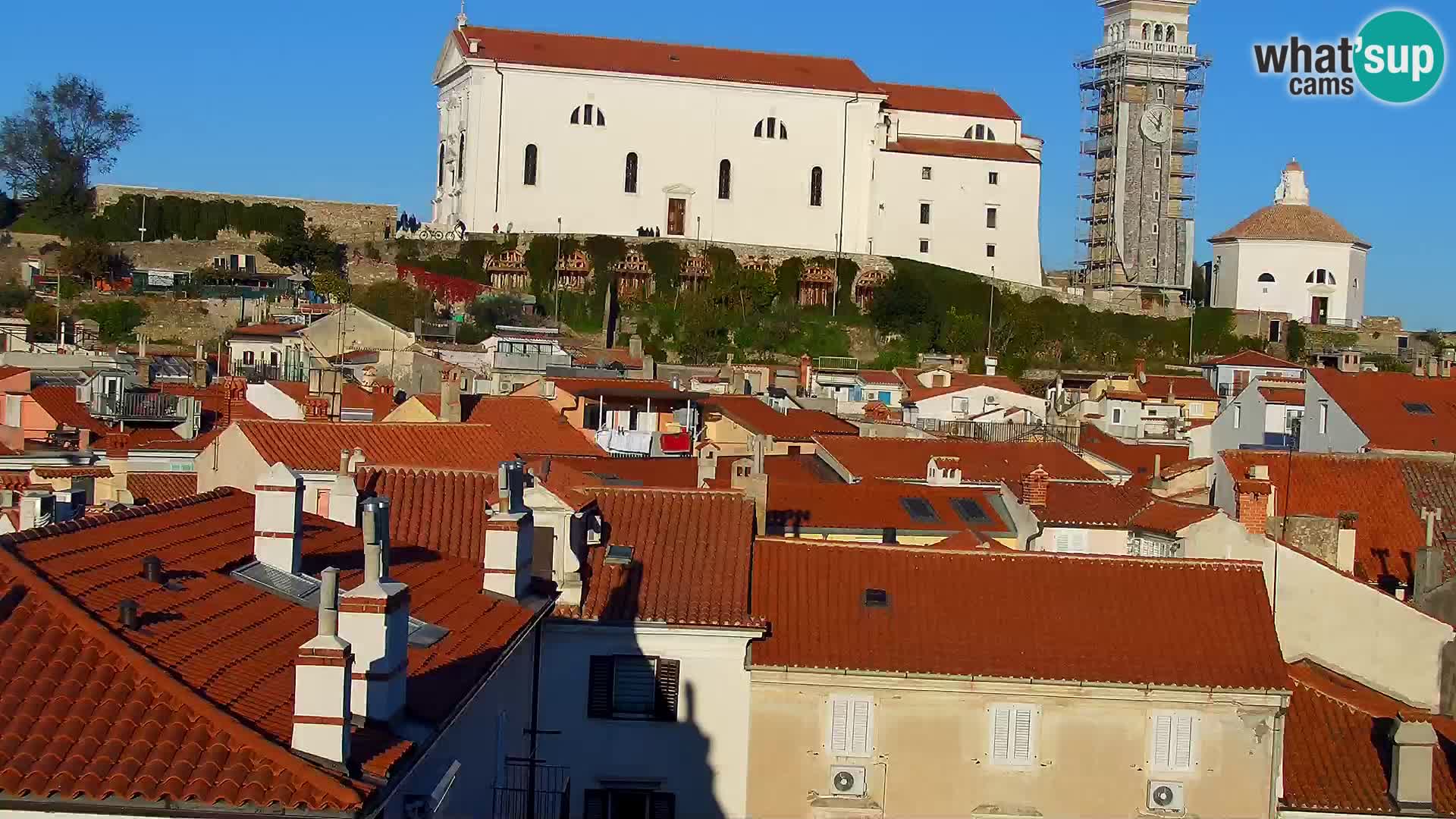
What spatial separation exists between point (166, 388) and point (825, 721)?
87.7 feet

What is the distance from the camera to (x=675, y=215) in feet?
279

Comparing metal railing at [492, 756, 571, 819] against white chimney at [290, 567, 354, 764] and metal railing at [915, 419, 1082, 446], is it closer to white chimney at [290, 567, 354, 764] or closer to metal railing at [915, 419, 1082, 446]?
white chimney at [290, 567, 354, 764]

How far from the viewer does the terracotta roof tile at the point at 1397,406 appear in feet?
121

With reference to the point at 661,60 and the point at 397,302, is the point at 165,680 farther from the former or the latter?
the point at 661,60

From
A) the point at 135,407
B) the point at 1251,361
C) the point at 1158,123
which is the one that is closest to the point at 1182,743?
the point at 135,407

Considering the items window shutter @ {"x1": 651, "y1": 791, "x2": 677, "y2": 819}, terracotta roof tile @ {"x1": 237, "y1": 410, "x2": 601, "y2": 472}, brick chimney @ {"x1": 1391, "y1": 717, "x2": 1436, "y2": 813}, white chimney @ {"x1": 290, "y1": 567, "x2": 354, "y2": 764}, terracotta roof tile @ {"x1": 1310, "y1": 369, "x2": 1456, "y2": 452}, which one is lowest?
window shutter @ {"x1": 651, "y1": 791, "x2": 677, "y2": 819}

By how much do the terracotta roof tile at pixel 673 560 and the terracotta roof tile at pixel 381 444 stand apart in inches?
192

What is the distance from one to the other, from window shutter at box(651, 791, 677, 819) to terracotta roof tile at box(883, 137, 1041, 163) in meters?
70.0

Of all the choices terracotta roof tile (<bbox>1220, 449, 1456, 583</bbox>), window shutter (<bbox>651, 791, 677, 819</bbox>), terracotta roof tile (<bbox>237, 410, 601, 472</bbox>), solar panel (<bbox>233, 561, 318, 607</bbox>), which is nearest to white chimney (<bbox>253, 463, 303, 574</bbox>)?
solar panel (<bbox>233, 561, 318, 607</bbox>)

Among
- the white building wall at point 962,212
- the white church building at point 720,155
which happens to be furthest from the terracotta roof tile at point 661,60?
the white building wall at point 962,212

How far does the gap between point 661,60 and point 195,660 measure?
7769 centimetres

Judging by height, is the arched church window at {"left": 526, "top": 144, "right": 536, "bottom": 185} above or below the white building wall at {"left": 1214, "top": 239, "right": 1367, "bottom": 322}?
above

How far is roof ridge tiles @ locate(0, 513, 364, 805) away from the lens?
25.4 ft

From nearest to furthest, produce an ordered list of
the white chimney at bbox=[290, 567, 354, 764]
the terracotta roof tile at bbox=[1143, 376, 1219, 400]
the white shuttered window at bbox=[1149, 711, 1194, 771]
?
the white chimney at bbox=[290, 567, 354, 764], the white shuttered window at bbox=[1149, 711, 1194, 771], the terracotta roof tile at bbox=[1143, 376, 1219, 400]
